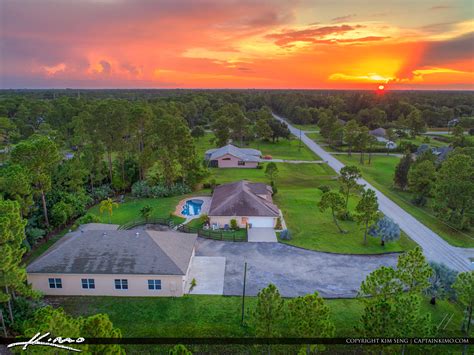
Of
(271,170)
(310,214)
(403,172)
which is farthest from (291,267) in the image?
(403,172)

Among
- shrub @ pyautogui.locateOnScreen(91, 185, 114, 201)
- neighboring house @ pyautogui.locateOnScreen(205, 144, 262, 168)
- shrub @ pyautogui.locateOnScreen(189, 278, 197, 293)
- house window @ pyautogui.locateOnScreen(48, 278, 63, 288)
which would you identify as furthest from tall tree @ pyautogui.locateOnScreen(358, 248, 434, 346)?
neighboring house @ pyautogui.locateOnScreen(205, 144, 262, 168)

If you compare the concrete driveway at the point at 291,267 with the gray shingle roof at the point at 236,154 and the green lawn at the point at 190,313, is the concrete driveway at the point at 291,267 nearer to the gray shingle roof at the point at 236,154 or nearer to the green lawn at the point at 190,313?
the green lawn at the point at 190,313

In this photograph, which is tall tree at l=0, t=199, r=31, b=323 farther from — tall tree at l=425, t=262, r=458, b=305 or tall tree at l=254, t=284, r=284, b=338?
tall tree at l=425, t=262, r=458, b=305

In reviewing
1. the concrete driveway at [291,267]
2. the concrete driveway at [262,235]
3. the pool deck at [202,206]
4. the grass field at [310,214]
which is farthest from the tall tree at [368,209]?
the pool deck at [202,206]

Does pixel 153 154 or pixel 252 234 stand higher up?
pixel 153 154

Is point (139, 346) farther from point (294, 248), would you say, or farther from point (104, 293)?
point (294, 248)

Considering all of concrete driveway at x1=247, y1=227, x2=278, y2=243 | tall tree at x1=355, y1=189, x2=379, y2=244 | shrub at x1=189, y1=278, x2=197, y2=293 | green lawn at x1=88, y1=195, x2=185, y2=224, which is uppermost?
tall tree at x1=355, y1=189, x2=379, y2=244

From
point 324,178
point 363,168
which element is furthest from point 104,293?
point 363,168
